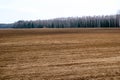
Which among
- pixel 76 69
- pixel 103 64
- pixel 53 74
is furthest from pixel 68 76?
pixel 103 64

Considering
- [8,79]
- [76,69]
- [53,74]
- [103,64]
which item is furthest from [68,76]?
[103,64]

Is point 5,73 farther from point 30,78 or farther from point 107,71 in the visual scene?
point 107,71

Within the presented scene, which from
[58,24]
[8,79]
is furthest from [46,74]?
[58,24]

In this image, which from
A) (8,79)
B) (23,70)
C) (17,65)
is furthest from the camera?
(17,65)

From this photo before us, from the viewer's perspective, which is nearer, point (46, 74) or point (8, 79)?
point (8, 79)

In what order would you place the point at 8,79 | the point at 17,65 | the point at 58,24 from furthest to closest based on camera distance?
the point at 58,24 → the point at 17,65 → the point at 8,79

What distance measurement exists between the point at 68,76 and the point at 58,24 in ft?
584

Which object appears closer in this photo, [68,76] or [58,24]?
[68,76]

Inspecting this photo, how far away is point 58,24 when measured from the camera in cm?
18800

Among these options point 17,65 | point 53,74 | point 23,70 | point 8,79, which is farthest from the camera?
point 17,65

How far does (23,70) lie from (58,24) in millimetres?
176553

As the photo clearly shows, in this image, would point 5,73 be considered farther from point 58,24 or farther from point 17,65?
point 58,24

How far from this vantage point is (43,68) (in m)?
12.6

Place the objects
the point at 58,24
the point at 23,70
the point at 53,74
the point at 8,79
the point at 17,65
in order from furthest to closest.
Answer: the point at 58,24
the point at 17,65
the point at 23,70
the point at 53,74
the point at 8,79
